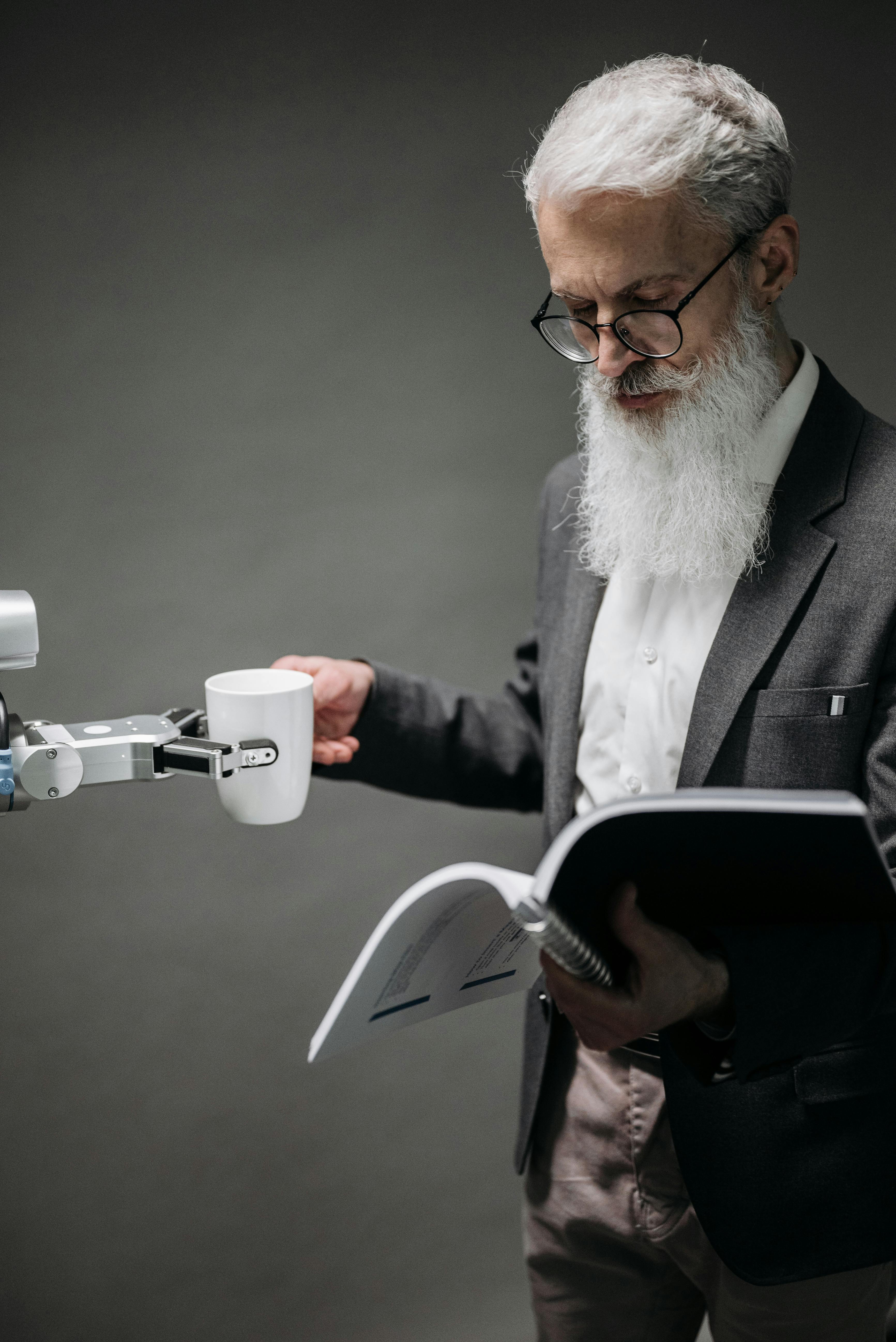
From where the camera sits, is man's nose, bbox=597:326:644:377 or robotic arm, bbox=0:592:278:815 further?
man's nose, bbox=597:326:644:377

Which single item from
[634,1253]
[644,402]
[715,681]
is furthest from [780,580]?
[634,1253]

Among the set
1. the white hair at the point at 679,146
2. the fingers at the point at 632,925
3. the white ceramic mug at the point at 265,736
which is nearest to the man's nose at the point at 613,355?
the white hair at the point at 679,146

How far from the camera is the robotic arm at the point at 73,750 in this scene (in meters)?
0.87

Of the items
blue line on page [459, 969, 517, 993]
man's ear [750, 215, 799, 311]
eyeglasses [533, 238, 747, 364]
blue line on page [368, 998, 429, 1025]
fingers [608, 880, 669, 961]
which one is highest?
man's ear [750, 215, 799, 311]

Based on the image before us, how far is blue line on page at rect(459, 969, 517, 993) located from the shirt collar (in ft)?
1.88

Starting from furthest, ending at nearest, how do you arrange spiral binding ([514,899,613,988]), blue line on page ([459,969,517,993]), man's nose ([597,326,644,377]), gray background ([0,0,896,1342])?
gray background ([0,0,896,1342]) < man's nose ([597,326,644,377]) < blue line on page ([459,969,517,993]) < spiral binding ([514,899,613,988])

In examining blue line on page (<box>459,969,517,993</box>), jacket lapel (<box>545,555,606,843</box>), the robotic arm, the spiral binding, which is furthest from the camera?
jacket lapel (<box>545,555,606,843</box>)

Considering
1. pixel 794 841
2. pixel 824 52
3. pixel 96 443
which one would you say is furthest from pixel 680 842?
pixel 824 52

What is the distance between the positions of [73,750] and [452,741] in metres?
0.65

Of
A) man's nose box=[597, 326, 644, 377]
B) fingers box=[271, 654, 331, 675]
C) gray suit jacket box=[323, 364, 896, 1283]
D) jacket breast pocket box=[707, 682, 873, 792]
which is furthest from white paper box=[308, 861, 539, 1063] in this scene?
man's nose box=[597, 326, 644, 377]

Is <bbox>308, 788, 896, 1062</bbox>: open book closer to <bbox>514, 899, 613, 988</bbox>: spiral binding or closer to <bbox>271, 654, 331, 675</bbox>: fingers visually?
<bbox>514, 899, 613, 988</bbox>: spiral binding

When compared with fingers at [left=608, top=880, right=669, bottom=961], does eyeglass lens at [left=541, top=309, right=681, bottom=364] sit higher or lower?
higher

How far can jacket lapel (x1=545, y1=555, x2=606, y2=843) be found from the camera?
130 cm

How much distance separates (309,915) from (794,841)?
1.24m
